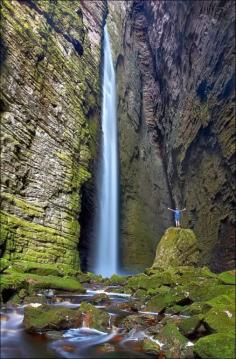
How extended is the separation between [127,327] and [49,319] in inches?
75.0

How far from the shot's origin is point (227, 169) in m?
20.0

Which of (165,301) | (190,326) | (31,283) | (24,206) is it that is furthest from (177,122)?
(190,326)

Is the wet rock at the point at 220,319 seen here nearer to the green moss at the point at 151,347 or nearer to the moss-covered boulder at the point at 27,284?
the green moss at the point at 151,347

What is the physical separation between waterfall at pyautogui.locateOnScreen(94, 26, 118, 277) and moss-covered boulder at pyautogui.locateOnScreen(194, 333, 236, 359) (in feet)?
69.1

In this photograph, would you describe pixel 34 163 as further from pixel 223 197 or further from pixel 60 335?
pixel 60 335

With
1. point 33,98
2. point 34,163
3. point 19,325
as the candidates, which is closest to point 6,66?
point 33,98

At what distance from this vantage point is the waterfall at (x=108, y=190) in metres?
28.7

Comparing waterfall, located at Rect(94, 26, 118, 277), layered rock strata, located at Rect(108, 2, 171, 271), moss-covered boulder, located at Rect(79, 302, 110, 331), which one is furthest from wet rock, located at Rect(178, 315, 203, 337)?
layered rock strata, located at Rect(108, 2, 171, 271)

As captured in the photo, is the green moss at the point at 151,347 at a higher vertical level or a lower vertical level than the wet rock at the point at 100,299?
lower

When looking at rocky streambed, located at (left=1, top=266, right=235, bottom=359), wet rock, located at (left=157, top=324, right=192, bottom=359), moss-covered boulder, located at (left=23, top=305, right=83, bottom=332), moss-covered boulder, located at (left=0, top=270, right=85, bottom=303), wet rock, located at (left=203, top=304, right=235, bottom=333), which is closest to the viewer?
wet rock, located at (left=157, top=324, right=192, bottom=359)

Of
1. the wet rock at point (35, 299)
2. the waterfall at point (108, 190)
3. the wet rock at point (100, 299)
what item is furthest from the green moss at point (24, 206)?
the waterfall at point (108, 190)

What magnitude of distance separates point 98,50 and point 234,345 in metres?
33.5

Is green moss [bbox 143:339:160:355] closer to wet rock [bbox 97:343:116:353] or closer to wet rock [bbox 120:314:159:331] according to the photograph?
wet rock [bbox 97:343:116:353]

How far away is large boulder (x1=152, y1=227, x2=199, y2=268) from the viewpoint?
69.5 ft
